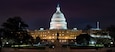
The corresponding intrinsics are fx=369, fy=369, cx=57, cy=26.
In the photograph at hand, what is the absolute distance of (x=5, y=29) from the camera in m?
88.3

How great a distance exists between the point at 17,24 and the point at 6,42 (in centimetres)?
522

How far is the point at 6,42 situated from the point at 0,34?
8.17 feet

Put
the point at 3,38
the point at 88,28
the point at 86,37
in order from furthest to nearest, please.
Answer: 1. the point at 88,28
2. the point at 86,37
3. the point at 3,38

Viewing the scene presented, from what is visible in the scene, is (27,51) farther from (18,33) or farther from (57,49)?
(18,33)

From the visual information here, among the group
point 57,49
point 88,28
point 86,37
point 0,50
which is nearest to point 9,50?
point 0,50

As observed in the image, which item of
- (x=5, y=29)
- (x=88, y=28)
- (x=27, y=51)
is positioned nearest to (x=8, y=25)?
(x=5, y=29)

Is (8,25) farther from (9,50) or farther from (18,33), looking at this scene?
(9,50)

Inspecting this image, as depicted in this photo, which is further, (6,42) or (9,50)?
(6,42)

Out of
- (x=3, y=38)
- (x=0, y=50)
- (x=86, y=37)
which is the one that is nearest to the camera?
(x=0, y=50)

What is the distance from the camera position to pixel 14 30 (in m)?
88.9

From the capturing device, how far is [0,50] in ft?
198

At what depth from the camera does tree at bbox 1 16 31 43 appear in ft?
288

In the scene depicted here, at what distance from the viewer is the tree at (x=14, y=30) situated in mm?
87756

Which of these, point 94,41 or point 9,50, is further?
point 94,41
